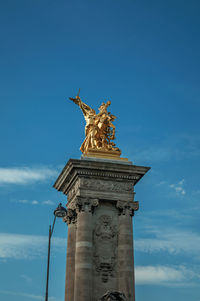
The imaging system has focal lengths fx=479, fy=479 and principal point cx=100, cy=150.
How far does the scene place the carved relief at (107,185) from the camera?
25.8 m

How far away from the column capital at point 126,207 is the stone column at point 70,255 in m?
2.71

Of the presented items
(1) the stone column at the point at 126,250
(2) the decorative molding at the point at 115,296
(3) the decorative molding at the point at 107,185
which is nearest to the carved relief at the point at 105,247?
(1) the stone column at the point at 126,250

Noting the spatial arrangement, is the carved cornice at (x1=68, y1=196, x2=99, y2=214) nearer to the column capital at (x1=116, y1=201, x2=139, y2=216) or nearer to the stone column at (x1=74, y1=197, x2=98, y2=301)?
the stone column at (x1=74, y1=197, x2=98, y2=301)

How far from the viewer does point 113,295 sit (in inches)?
882

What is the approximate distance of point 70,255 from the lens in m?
26.5

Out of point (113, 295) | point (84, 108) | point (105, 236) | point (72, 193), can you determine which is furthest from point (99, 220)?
point (84, 108)

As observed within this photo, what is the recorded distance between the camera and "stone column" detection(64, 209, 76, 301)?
25.8m

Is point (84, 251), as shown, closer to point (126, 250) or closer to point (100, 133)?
point (126, 250)

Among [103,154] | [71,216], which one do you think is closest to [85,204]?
[71,216]

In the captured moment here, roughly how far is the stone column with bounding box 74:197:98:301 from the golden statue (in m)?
3.33

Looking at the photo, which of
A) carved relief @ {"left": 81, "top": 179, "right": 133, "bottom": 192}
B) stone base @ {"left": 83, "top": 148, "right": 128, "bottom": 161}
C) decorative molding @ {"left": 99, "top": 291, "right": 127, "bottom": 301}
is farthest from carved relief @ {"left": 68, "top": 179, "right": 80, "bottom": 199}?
decorative molding @ {"left": 99, "top": 291, "right": 127, "bottom": 301}

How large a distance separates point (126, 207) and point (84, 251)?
336cm

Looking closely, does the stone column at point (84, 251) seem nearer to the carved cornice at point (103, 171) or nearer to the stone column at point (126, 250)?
the carved cornice at point (103, 171)

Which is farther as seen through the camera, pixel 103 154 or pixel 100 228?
pixel 103 154
